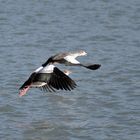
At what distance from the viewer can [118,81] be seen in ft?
43.7

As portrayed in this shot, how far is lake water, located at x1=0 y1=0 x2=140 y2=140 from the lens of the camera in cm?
1081

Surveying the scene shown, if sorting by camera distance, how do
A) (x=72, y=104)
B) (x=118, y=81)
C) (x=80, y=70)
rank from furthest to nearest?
(x=80, y=70)
(x=118, y=81)
(x=72, y=104)

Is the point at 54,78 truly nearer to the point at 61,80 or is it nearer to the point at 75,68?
the point at 61,80

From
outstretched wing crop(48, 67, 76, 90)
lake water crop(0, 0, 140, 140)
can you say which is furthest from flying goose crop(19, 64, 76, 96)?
lake water crop(0, 0, 140, 140)

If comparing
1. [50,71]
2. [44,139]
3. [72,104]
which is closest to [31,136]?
[44,139]

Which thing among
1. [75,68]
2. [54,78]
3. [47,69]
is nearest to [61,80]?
[54,78]

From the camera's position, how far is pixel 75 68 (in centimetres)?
1439

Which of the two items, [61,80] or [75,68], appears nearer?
[61,80]

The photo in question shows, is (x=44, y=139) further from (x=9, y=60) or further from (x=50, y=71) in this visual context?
(x=9, y=60)

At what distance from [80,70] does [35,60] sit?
37.0 inches

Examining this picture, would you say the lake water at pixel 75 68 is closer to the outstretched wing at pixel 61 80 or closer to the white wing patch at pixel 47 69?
the outstretched wing at pixel 61 80

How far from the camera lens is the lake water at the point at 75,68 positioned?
10812mm

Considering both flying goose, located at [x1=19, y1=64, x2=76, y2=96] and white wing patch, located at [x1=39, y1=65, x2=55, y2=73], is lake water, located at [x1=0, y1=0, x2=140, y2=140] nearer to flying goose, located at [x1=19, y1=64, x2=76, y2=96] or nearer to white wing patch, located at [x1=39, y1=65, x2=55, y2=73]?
flying goose, located at [x1=19, y1=64, x2=76, y2=96]

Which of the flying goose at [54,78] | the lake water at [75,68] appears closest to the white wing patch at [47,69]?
the flying goose at [54,78]
